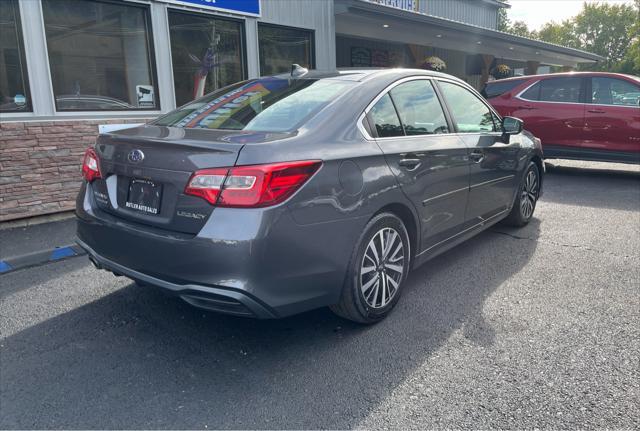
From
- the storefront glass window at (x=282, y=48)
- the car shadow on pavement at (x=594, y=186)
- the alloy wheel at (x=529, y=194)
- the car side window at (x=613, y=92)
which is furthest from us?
the storefront glass window at (x=282, y=48)

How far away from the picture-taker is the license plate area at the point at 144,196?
8.64ft

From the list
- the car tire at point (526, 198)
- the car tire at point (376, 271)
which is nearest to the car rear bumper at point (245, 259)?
the car tire at point (376, 271)

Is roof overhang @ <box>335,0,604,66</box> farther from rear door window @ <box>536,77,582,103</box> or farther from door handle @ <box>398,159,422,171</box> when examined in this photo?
door handle @ <box>398,159,422,171</box>

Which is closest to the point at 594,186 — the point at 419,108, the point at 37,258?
the point at 419,108

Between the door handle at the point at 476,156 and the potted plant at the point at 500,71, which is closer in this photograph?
the door handle at the point at 476,156

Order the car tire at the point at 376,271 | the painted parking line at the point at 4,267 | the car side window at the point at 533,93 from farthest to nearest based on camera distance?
the car side window at the point at 533,93, the painted parking line at the point at 4,267, the car tire at the point at 376,271

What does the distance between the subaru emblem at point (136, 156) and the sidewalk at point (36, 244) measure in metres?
2.39

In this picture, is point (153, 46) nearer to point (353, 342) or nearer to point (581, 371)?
point (353, 342)

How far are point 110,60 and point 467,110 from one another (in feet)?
16.8

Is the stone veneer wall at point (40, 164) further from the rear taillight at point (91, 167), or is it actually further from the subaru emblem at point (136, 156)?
the subaru emblem at point (136, 156)

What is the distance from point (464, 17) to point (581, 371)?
1794 centimetres

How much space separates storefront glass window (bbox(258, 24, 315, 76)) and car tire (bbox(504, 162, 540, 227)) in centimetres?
534

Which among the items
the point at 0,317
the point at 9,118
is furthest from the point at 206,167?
the point at 9,118

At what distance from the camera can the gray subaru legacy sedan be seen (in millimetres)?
2436
